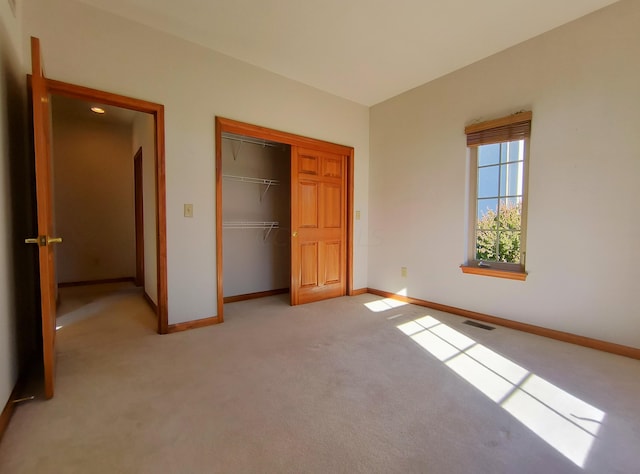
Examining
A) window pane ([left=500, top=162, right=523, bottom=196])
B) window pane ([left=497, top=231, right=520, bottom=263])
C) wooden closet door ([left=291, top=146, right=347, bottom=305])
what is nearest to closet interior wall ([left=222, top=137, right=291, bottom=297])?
wooden closet door ([left=291, top=146, right=347, bottom=305])

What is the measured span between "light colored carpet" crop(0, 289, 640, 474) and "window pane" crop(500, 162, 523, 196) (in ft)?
4.59

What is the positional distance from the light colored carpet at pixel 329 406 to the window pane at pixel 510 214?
3.49ft

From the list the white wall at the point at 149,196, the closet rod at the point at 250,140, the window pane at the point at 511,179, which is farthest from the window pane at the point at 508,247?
the white wall at the point at 149,196

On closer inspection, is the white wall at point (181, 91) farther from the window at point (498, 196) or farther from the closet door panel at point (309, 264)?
the window at point (498, 196)

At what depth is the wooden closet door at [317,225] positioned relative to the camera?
375cm

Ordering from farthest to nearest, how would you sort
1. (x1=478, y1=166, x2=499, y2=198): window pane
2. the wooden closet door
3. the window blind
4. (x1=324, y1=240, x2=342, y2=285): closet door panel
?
(x1=324, y1=240, x2=342, y2=285): closet door panel → the wooden closet door → (x1=478, y1=166, x2=499, y2=198): window pane → the window blind

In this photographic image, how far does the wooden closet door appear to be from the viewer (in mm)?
3746

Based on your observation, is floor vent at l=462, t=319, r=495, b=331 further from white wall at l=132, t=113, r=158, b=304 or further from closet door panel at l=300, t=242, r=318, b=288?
white wall at l=132, t=113, r=158, b=304

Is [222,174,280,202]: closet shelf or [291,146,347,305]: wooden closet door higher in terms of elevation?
[222,174,280,202]: closet shelf

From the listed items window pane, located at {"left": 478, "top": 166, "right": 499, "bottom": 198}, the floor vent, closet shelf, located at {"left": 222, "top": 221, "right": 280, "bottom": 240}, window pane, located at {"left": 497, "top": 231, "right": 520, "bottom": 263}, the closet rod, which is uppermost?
the closet rod

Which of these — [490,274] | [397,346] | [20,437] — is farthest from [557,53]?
[20,437]

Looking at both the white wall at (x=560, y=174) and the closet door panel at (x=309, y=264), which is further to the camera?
the closet door panel at (x=309, y=264)

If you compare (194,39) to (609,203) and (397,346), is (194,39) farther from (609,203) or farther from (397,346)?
(609,203)

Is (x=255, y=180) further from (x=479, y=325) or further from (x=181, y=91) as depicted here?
(x=479, y=325)
